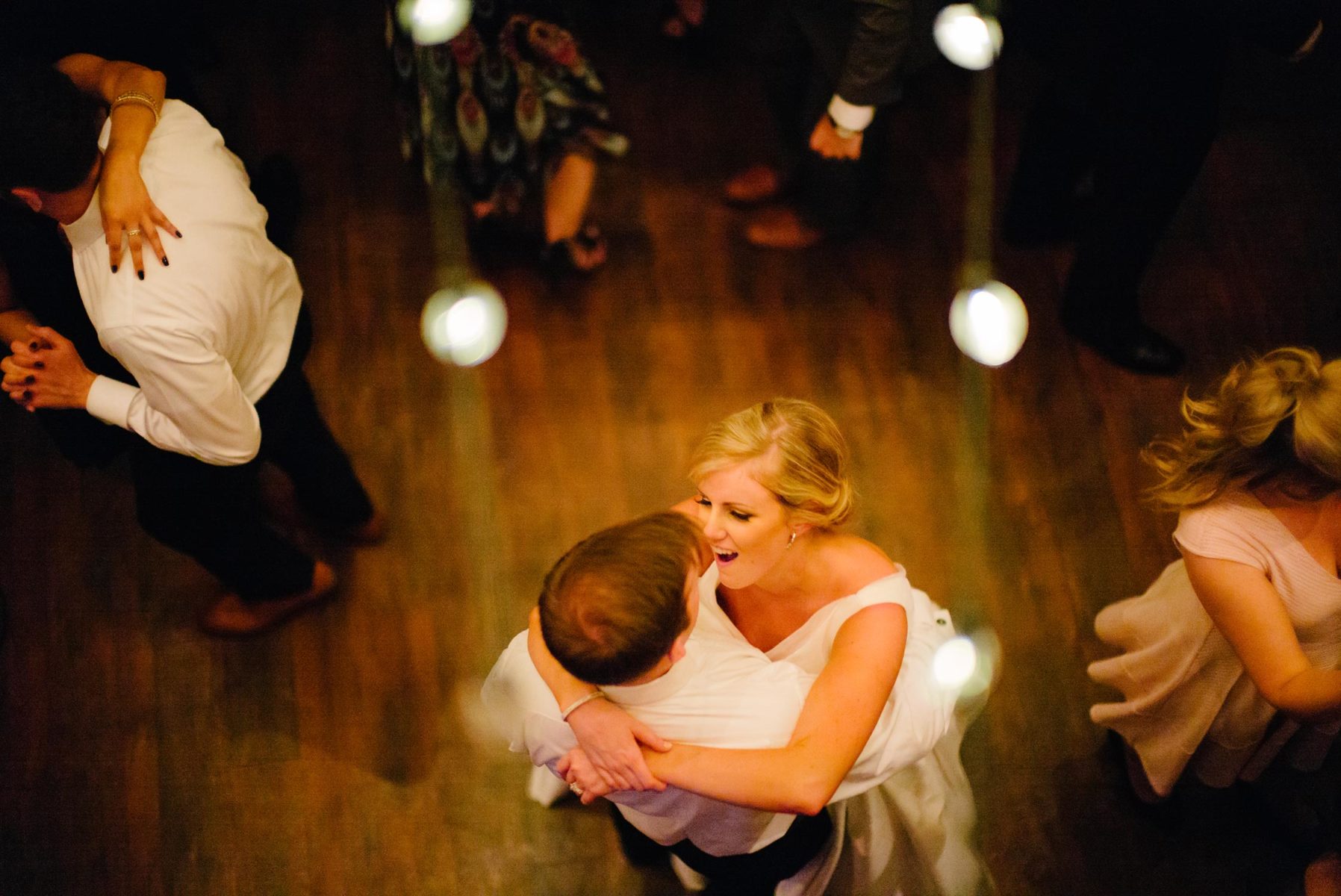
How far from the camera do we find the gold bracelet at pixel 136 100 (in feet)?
6.25

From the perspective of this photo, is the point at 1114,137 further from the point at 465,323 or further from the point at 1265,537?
the point at 465,323

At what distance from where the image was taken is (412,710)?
2.49 meters

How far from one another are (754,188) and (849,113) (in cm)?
61

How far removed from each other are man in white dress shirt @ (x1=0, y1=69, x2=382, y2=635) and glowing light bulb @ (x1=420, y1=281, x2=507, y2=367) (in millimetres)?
728

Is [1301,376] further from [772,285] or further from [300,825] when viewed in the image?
[300,825]

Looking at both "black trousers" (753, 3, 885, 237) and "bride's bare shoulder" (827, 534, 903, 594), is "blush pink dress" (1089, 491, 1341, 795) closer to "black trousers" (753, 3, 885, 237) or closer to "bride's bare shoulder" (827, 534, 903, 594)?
"bride's bare shoulder" (827, 534, 903, 594)

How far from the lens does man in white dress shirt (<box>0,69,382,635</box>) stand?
170cm

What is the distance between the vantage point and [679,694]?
1539mm

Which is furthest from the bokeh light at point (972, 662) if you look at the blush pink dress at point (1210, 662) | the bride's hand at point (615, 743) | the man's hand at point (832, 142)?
the man's hand at point (832, 142)

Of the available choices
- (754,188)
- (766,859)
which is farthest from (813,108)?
(766,859)

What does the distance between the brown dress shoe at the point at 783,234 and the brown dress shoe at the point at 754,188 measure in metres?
0.08

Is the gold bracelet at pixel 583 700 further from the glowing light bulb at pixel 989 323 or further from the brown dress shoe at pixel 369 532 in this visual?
the glowing light bulb at pixel 989 323

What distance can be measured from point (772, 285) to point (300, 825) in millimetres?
1938

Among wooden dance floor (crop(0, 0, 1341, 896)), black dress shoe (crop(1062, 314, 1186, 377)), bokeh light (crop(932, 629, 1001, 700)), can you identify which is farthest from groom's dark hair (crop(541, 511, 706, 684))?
black dress shoe (crop(1062, 314, 1186, 377))
